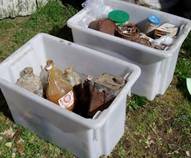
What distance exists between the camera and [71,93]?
1971 millimetres

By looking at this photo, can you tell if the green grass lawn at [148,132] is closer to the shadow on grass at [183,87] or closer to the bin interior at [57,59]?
the shadow on grass at [183,87]

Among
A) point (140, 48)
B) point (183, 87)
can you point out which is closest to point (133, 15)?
point (140, 48)

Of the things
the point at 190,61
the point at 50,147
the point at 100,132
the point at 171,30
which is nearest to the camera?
the point at 100,132

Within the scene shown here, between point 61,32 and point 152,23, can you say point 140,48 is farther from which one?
point 61,32

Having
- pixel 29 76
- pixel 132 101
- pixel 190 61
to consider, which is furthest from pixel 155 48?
pixel 29 76

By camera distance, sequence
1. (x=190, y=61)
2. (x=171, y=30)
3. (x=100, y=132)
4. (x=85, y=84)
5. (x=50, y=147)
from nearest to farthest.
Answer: (x=100, y=132), (x=85, y=84), (x=50, y=147), (x=171, y=30), (x=190, y=61)

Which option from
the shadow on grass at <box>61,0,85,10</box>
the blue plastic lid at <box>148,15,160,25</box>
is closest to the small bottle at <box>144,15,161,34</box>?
the blue plastic lid at <box>148,15,160,25</box>

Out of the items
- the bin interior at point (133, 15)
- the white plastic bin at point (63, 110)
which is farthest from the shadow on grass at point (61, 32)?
the white plastic bin at point (63, 110)

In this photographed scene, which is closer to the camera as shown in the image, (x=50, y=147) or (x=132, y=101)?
(x=50, y=147)

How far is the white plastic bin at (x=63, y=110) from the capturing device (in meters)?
1.75

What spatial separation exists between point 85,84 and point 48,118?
0.26 metres

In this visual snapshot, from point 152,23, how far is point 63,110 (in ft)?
2.87

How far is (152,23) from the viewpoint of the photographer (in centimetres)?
227

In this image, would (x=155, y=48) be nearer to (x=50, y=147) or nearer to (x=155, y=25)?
(x=155, y=25)
